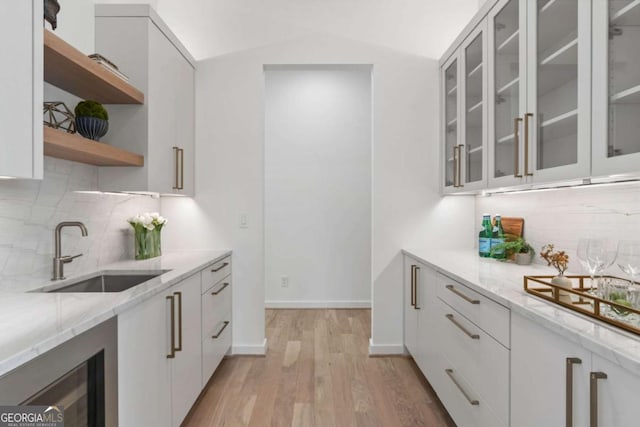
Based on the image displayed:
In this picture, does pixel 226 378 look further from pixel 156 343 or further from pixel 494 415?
pixel 494 415

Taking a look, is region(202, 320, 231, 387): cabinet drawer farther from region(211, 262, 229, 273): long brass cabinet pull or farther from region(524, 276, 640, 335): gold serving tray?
region(524, 276, 640, 335): gold serving tray

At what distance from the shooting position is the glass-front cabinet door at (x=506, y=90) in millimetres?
1807

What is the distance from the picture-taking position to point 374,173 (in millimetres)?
3129

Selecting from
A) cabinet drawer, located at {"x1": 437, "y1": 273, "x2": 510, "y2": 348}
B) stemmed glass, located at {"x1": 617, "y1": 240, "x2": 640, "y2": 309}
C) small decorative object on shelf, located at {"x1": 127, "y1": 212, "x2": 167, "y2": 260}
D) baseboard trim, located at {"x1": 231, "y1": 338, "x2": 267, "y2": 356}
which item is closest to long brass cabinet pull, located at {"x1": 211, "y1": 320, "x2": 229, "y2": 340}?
baseboard trim, located at {"x1": 231, "y1": 338, "x2": 267, "y2": 356}

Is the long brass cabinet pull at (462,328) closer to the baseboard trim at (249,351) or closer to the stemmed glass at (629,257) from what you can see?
the stemmed glass at (629,257)

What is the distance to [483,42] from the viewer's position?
2.21 metres

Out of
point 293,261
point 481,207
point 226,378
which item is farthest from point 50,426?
point 293,261

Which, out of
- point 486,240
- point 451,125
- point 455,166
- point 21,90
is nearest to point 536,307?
point 486,240

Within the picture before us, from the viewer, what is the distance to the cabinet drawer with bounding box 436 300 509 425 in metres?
1.43

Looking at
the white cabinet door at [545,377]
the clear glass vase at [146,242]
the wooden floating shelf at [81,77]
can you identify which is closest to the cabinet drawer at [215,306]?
the clear glass vase at [146,242]

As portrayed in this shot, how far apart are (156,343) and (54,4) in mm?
1430

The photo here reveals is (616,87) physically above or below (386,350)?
above

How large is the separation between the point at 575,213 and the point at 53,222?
254 cm

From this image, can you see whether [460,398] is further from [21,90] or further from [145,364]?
[21,90]
